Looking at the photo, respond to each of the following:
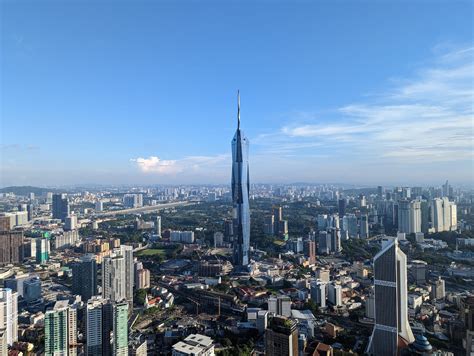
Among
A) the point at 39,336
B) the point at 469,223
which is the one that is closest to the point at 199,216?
the point at 469,223

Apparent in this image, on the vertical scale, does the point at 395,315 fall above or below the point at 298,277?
above

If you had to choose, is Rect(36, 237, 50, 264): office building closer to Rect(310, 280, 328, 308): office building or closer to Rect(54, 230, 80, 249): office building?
Rect(54, 230, 80, 249): office building

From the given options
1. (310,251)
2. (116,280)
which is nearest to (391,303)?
(116,280)

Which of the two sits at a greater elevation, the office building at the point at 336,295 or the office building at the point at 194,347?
the office building at the point at 194,347

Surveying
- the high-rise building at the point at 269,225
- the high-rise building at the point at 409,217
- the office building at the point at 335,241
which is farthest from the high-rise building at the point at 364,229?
the high-rise building at the point at 269,225

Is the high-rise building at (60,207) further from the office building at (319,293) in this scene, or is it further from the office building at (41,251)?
the office building at (319,293)

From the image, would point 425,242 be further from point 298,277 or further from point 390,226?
point 298,277
